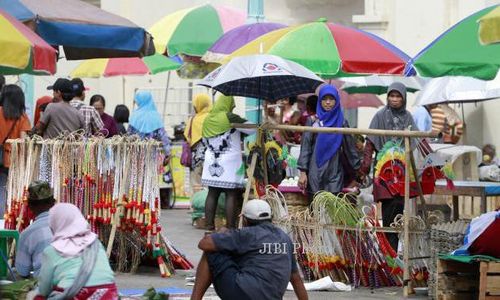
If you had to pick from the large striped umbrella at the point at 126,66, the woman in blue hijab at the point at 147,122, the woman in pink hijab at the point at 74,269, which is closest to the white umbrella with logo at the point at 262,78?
the woman in blue hijab at the point at 147,122

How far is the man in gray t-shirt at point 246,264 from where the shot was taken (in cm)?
981

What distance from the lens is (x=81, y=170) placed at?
42.6 feet

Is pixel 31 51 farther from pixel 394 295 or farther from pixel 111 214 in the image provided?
pixel 394 295

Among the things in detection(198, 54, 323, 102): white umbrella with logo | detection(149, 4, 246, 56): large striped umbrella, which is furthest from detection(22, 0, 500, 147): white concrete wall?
detection(198, 54, 323, 102): white umbrella with logo

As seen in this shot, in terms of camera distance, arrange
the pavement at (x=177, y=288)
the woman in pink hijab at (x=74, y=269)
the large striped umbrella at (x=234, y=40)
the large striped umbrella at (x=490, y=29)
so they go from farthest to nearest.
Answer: the large striped umbrella at (x=234, y=40) < the pavement at (x=177, y=288) < the large striped umbrella at (x=490, y=29) < the woman in pink hijab at (x=74, y=269)

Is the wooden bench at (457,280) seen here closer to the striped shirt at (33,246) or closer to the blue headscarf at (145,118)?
the striped shirt at (33,246)

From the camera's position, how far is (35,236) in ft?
34.8

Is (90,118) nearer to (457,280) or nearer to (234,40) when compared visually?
(234,40)

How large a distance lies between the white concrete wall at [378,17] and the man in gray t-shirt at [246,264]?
1310 centimetres

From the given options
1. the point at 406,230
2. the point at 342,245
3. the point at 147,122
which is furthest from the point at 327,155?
the point at 147,122

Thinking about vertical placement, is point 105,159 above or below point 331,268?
above

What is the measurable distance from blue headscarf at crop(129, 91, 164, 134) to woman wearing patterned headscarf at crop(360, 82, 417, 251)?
6.27 metres

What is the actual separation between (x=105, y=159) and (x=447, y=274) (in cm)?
316

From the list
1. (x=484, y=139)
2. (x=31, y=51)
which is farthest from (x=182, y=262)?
(x=484, y=139)
